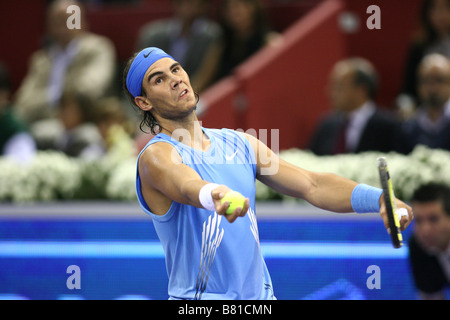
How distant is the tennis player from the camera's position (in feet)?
8.66

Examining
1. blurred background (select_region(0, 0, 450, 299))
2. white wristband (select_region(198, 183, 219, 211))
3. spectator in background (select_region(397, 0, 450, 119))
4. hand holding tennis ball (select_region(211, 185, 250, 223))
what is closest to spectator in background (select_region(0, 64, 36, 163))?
blurred background (select_region(0, 0, 450, 299))

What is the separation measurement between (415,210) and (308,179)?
5.17ft

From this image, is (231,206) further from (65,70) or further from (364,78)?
(65,70)

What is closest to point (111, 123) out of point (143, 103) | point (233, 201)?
point (143, 103)

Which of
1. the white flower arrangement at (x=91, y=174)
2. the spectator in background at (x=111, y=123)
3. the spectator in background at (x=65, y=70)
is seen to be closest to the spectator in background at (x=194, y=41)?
the spectator in background at (x=65, y=70)

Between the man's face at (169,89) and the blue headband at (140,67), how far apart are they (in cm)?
2

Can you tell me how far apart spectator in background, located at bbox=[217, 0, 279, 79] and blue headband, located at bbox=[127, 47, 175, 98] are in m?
4.07

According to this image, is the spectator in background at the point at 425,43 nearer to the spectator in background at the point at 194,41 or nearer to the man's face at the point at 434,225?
the spectator in background at the point at 194,41

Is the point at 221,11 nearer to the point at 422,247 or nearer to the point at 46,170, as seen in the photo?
the point at 46,170

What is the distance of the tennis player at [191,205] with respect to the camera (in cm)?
264

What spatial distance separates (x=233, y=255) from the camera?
8.65 feet

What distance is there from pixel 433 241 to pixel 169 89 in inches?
85.9

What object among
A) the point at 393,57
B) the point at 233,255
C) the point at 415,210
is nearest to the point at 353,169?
the point at 415,210

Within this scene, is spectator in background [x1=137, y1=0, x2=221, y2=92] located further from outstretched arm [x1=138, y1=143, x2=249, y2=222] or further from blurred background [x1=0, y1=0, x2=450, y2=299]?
outstretched arm [x1=138, y1=143, x2=249, y2=222]
